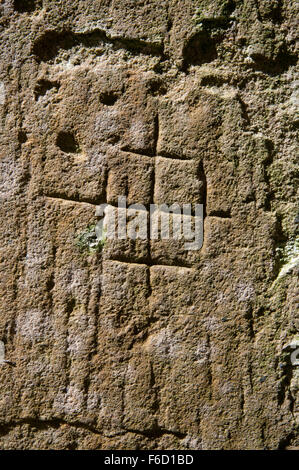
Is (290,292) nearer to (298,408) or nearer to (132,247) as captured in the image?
(298,408)

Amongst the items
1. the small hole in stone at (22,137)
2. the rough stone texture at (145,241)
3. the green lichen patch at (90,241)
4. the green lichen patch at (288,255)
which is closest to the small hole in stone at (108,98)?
the rough stone texture at (145,241)

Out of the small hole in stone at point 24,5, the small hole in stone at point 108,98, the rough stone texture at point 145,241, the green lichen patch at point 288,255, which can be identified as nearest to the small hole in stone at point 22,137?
the rough stone texture at point 145,241

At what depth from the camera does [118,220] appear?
1.34 meters

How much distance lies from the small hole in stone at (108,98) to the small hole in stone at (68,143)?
0.44 ft

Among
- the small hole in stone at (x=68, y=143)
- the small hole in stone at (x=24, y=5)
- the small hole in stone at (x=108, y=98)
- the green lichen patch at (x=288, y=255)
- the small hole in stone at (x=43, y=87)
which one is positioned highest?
the small hole in stone at (x=24, y=5)

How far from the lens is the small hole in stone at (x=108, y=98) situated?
4.48 ft

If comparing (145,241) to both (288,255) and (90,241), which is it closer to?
(90,241)

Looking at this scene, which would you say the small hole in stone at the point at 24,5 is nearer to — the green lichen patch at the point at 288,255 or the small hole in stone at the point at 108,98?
the small hole in stone at the point at 108,98

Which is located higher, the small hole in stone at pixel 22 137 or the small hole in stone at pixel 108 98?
the small hole in stone at pixel 108 98

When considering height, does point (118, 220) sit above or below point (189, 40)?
below

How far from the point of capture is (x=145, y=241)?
52.7 inches
